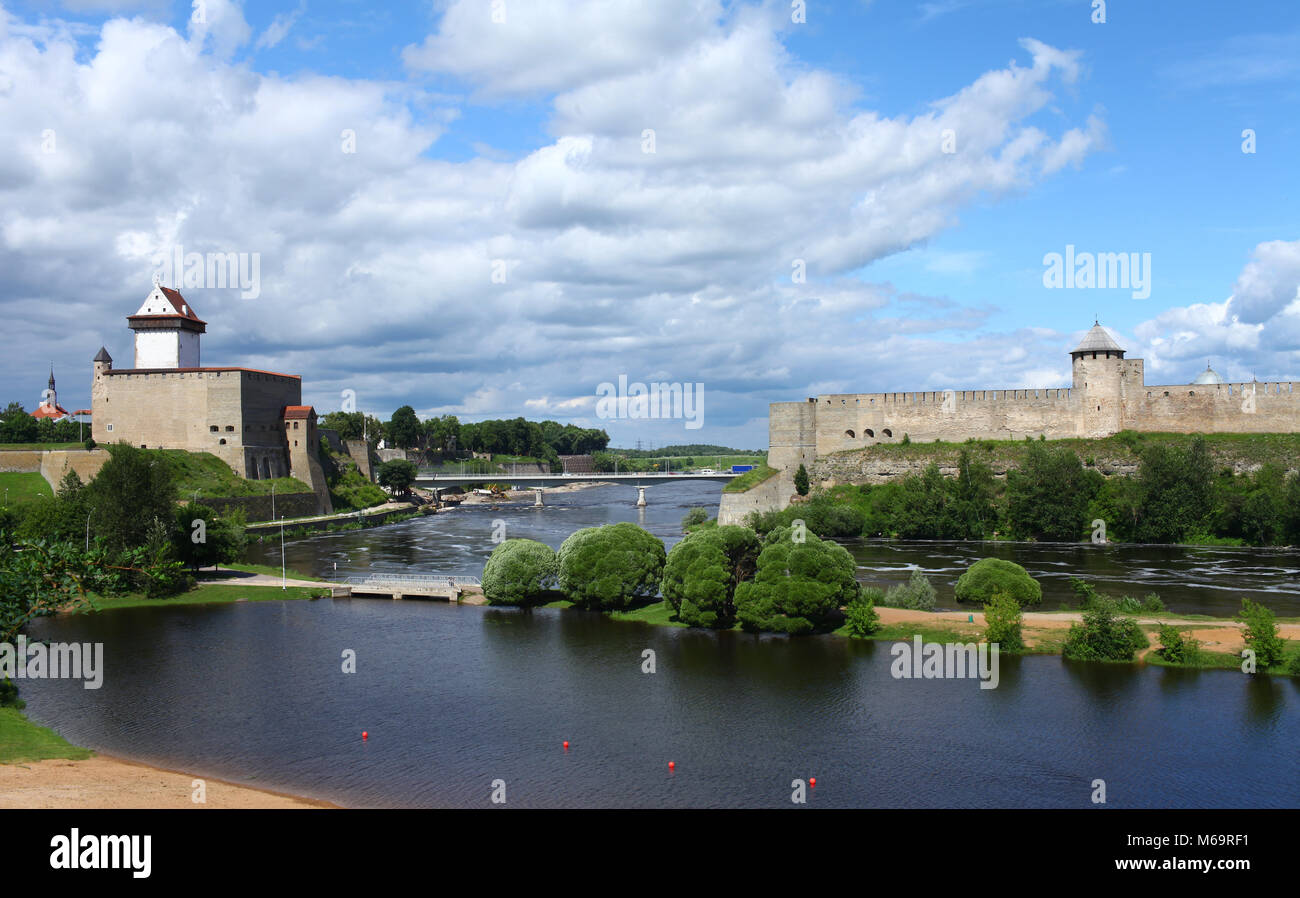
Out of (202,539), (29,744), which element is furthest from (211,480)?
(29,744)

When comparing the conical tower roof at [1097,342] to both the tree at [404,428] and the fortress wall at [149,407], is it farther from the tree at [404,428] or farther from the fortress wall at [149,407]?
the tree at [404,428]

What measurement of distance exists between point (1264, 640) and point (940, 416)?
38.3m

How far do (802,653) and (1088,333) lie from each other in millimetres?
39726

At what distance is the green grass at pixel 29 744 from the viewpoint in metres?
17.5

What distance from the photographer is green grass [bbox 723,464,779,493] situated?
57812 mm

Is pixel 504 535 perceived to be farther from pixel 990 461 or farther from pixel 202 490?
pixel 990 461

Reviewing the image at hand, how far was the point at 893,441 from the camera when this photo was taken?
61250 millimetres

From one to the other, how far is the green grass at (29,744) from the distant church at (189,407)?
4991cm

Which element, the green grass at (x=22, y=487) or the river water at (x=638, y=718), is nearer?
the river water at (x=638, y=718)

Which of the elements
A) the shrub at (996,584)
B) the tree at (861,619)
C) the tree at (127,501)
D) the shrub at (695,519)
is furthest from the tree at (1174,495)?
the tree at (127,501)

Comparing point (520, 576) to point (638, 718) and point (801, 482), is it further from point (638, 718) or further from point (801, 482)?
point (801, 482)

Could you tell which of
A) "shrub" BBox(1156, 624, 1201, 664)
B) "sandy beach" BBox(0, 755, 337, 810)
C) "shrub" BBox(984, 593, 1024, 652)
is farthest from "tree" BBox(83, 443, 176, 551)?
"shrub" BBox(1156, 624, 1201, 664)
